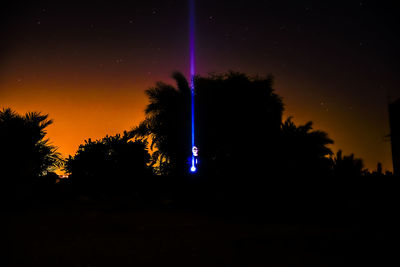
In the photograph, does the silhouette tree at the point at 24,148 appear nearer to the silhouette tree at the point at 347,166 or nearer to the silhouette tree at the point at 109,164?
the silhouette tree at the point at 109,164

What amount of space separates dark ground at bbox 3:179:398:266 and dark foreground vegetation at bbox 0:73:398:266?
0.09 ft

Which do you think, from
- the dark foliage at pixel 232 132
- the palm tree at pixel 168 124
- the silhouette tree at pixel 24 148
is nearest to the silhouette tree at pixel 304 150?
the dark foliage at pixel 232 132

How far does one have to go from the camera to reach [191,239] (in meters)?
5.93

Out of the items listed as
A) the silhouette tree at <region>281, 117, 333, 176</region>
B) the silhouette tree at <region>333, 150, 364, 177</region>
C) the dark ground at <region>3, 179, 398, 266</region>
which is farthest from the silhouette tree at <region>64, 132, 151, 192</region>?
the silhouette tree at <region>333, 150, 364, 177</region>

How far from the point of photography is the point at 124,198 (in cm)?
1066

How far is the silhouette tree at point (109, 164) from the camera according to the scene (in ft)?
40.4

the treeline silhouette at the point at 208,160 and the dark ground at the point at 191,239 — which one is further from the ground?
the treeline silhouette at the point at 208,160

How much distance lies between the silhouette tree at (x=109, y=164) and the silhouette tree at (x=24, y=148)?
3.04ft

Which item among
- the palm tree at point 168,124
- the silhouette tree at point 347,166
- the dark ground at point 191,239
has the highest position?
the palm tree at point 168,124

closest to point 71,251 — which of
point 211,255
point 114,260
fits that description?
point 114,260

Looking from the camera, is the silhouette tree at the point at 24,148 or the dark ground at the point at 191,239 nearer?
the dark ground at the point at 191,239

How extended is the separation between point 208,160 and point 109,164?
4.23 meters

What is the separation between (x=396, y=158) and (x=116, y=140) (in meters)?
25.2

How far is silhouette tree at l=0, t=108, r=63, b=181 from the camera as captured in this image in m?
10.6
